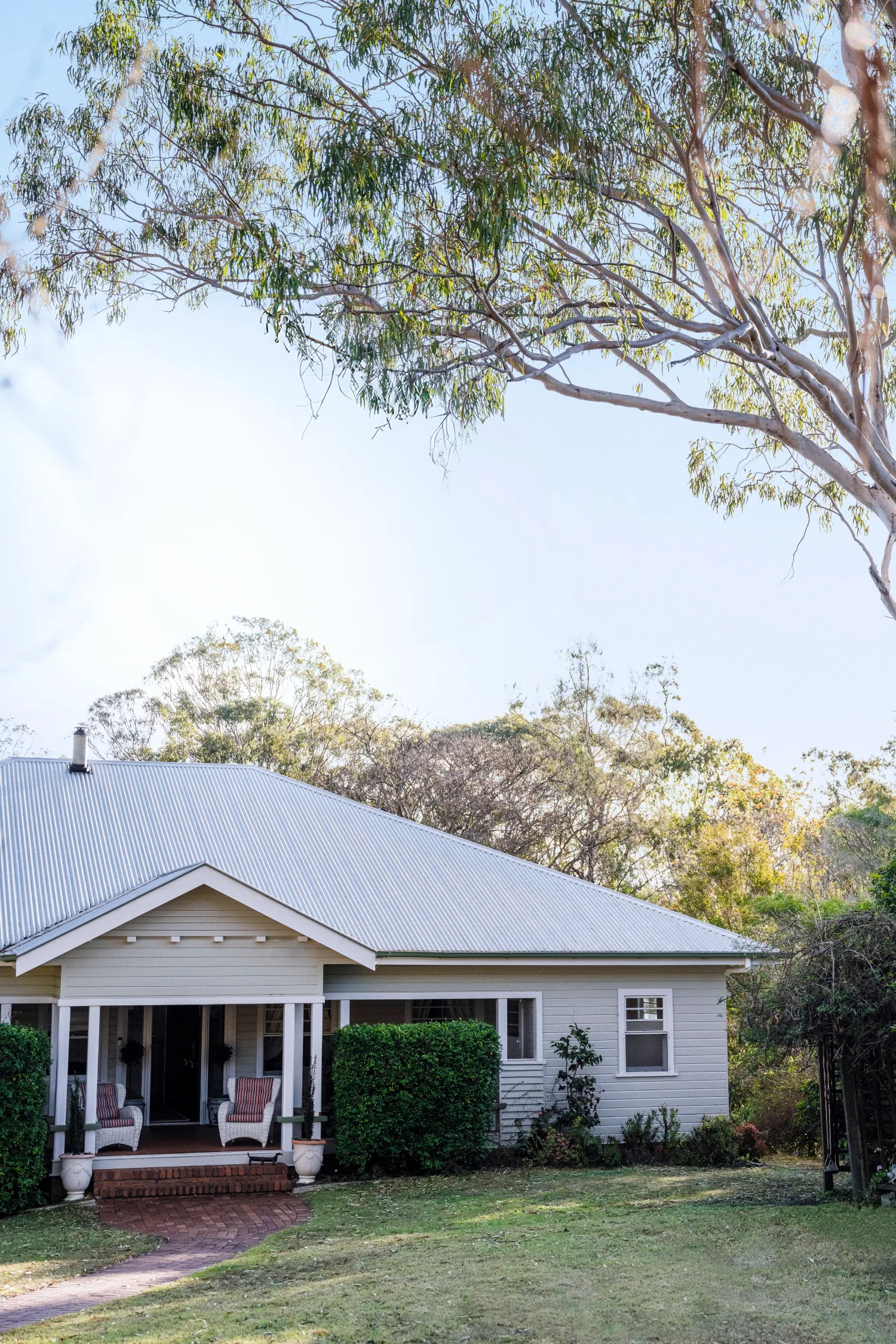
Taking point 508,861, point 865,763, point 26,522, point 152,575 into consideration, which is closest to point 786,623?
point 865,763

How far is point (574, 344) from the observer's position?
41.7 ft

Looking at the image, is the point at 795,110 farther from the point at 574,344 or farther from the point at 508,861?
the point at 508,861

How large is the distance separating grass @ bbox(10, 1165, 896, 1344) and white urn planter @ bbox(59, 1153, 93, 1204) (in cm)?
314

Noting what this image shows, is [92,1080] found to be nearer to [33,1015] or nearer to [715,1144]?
[33,1015]

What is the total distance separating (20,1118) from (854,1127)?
8.56 meters

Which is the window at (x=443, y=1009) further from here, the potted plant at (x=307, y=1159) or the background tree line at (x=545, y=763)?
the background tree line at (x=545, y=763)

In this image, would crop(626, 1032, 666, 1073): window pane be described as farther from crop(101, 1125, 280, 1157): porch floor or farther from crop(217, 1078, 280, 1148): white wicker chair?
crop(217, 1078, 280, 1148): white wicker chair

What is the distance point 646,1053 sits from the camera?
58.1 feet

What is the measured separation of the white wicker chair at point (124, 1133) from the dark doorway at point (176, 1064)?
9.15ft

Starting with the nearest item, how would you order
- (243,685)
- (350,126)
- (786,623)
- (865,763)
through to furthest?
1. (350,126)
2. (786,623)
3. (243,685)
4. (865,763)

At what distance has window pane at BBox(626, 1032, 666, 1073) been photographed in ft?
57.8

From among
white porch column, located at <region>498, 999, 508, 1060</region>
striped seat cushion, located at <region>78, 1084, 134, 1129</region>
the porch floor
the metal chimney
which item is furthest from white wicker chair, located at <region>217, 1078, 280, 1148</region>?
the metal chimney

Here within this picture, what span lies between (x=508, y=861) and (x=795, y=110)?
12151 mm

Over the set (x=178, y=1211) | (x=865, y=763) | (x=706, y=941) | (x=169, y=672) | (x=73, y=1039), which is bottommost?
(x=178, y=1211)
